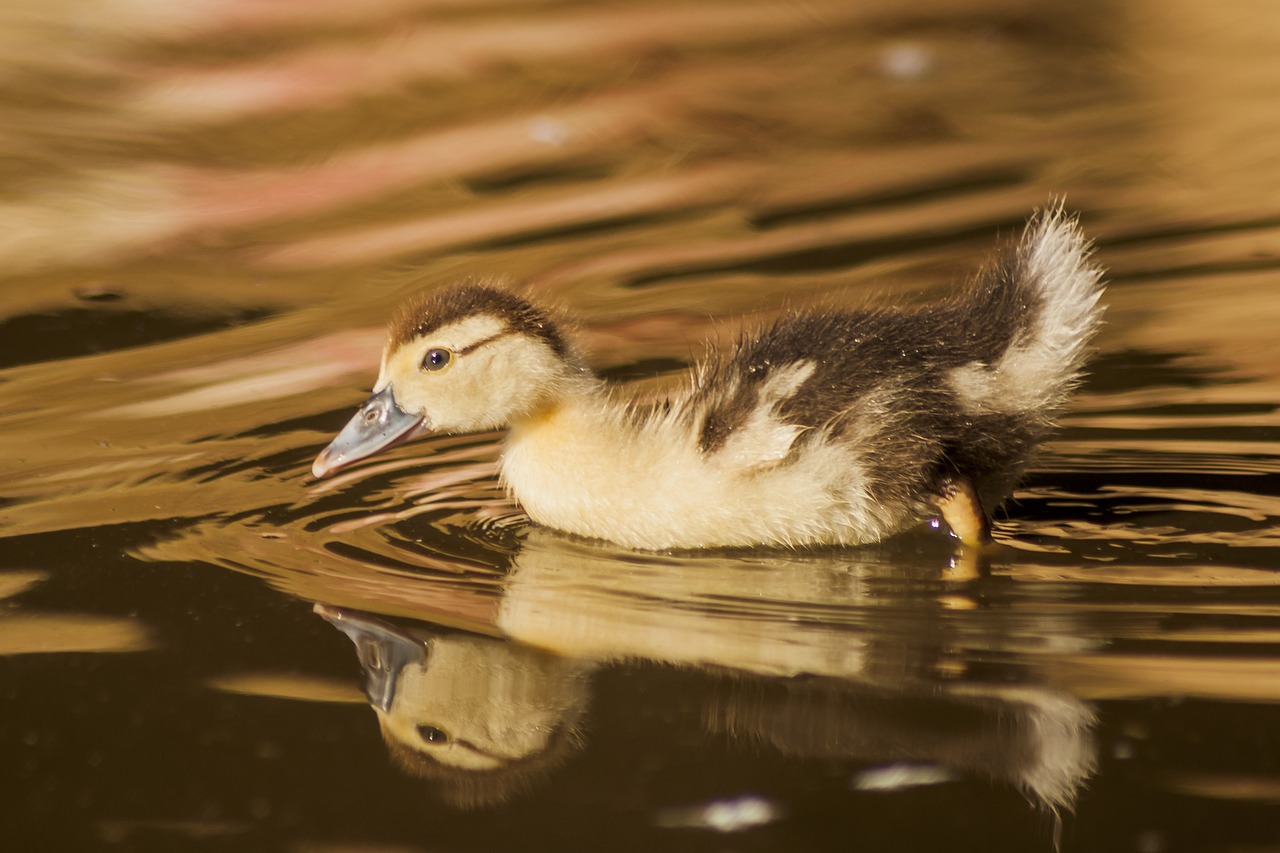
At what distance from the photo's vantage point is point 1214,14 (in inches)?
288

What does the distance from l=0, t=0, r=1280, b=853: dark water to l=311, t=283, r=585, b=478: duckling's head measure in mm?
187

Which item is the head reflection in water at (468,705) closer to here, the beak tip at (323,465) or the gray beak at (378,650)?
the gray beak at (378,650)

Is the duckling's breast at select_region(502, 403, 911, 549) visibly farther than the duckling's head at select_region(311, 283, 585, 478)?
No

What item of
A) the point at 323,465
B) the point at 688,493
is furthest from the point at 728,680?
the point at 323,465

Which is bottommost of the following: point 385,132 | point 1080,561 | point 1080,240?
point 1080,561

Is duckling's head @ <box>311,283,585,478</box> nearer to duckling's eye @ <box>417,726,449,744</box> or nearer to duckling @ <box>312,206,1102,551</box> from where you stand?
duckling @ <box>312,206,1102,551</box>

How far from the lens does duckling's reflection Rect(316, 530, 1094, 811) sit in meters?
2.45

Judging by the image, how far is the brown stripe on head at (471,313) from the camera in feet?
12.1

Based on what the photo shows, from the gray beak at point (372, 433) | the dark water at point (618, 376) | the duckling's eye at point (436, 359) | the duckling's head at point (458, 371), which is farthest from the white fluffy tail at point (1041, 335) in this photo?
the gray beak at point (372, 433)

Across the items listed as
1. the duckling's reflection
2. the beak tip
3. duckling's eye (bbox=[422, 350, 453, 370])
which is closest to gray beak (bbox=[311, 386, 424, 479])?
the beak tip

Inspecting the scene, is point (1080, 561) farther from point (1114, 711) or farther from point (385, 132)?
point (385, 132)

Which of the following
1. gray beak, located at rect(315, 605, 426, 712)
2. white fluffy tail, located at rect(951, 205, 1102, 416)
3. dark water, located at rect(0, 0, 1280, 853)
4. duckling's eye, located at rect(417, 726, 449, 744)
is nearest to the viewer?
dark water, located at rect(0, 0, 1280, 853)

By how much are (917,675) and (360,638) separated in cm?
97

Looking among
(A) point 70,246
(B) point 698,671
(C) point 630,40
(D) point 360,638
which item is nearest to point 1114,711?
(B) point 698,671
